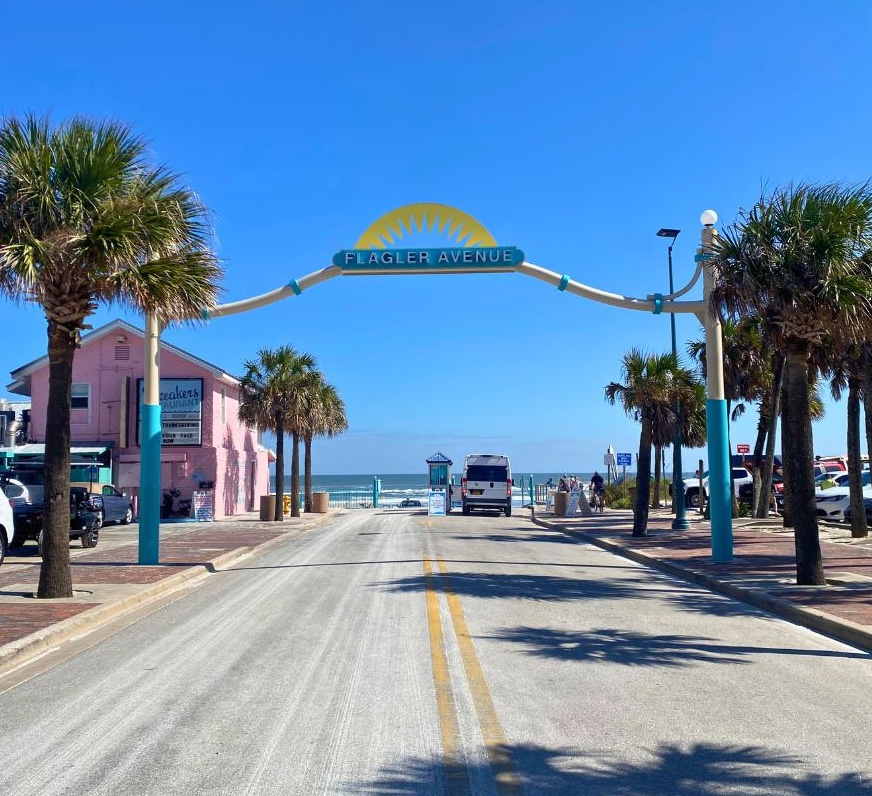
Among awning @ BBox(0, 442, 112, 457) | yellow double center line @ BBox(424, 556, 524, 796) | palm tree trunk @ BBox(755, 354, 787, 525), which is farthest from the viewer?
awning @ BBox(0, 442, 112, 457)

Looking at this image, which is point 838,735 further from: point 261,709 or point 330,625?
point 330,625

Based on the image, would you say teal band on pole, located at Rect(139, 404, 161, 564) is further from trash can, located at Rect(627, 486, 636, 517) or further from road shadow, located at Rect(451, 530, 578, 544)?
trash can, located at Rect(627, 486, 636, 517)

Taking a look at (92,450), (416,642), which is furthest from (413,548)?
(92,450)

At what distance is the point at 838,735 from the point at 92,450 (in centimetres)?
3078

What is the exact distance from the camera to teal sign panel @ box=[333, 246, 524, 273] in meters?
16.4

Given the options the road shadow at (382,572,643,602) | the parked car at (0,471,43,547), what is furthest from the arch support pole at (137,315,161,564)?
the road shadow at (382,572,643,602)

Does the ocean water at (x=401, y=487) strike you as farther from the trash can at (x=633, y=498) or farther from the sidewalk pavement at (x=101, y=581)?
the sidewalk pavement at (x=101, y=581)

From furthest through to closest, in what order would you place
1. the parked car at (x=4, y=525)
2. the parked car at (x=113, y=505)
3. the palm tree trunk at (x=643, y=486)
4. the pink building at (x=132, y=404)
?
the pink building at (x=132, y=404) → the parked car at (x=113, y=505) → the palm tree trunk at (x=643, y=486) → the parked car at (x=4, y=525)

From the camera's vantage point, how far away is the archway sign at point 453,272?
16.0 m

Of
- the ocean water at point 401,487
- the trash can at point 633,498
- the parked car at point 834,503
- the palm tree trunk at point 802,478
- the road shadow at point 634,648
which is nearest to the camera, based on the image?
the road shadow at point 634,648

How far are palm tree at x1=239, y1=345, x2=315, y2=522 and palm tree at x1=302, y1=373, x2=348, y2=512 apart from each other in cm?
80

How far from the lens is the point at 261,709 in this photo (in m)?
6.60

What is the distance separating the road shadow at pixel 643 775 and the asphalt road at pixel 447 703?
0.02 meters

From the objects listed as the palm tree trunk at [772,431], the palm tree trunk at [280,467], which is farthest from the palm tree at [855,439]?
the palm tree trunk at [280,467]
